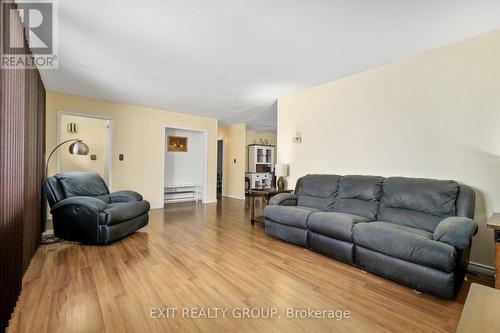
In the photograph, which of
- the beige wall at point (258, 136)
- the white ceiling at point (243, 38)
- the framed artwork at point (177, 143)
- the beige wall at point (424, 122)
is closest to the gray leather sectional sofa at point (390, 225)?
the beige wall at point (424, 122)

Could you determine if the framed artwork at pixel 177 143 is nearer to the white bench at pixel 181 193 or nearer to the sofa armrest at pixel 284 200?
the white bench at pixel 181 193

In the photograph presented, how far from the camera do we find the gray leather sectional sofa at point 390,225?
1.85 meters

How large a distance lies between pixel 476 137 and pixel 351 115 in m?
1.45

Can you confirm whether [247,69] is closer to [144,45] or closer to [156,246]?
[144,45]

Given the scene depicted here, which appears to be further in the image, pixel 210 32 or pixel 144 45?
pixel 144 45

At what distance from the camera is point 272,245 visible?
3045 mm

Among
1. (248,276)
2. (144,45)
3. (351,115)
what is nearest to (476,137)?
(351,115)

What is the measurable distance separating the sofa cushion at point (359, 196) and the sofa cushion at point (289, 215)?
0.40m

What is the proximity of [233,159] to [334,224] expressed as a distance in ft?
17.0

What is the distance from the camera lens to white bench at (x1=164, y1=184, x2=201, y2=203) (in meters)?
6.11

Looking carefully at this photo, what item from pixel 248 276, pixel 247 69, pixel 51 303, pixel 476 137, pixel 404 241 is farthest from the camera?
pixel 247 69

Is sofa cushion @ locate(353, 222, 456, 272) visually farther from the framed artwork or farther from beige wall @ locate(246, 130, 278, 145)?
beige wall @ locate(246, 130, 278, 145)

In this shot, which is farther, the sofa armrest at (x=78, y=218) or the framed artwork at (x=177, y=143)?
the framed artwork at (x=177, y=143)

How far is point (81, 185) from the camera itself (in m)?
3.43
